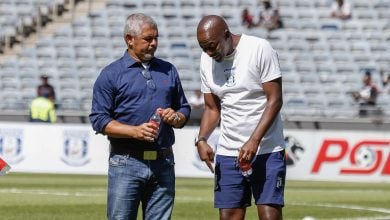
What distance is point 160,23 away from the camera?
33.6m

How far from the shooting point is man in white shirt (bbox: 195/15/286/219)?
8742mm

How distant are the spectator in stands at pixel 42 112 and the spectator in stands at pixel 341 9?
405 inches

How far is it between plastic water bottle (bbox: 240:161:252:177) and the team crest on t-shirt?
0.62 meters

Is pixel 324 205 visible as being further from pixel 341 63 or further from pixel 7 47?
pixel 7 47

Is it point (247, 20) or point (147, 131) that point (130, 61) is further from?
point (247, 20)

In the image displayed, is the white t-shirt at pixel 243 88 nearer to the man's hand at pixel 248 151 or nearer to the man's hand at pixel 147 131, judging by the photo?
the man's hand at pixel 248 151

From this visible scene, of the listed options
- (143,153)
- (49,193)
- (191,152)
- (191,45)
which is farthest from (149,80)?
(191,45)

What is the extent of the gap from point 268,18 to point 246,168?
23931mm

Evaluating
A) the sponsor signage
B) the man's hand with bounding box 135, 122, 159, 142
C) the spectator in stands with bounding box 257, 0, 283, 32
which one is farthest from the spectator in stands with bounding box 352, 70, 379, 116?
the man's hand with bounding box 135, 122, 159, 142

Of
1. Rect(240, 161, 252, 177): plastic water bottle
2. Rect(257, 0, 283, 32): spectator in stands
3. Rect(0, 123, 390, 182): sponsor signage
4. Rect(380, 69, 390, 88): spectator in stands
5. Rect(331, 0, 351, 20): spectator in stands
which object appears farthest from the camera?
Rect(331, 0, 351, 20): spectator in stands

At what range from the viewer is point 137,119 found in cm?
841

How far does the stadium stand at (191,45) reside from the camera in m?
30.9

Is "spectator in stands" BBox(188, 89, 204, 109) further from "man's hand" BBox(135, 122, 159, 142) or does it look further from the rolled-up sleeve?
"man's hand" BBox(135, 122, 159, 142)

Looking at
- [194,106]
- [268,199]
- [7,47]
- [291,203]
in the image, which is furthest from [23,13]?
[268,199]
